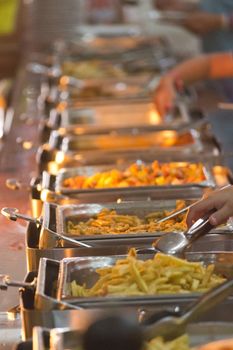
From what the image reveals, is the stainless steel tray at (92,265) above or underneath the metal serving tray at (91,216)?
underneath

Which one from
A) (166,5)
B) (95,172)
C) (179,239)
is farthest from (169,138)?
(166,5)

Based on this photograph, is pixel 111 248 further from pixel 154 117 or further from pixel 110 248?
pixel 154 117

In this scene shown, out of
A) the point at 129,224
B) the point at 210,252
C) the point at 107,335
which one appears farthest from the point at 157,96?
the point at 107,335

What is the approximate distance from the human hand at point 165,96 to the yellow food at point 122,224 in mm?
1804

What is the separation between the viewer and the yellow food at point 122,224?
10.0ft

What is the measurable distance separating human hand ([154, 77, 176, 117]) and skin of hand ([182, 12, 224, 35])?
1.08m

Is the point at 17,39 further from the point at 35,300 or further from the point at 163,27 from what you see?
the point at 35,300

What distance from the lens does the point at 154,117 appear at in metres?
5.23

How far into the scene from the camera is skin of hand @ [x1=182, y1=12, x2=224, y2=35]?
6.14 meters

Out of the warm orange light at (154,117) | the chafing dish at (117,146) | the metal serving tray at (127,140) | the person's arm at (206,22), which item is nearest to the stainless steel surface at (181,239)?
the chafing dish at (117,146)

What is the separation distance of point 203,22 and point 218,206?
141 inches

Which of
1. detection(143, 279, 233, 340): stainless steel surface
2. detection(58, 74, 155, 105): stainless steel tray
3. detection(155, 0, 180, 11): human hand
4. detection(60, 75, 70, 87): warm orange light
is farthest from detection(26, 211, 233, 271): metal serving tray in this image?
detection(155, 0, 180, 11): human hand

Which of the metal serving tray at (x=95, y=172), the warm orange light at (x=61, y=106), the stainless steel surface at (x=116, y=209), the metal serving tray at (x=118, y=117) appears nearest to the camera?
the stainless steel surface at (x=116, y=209)

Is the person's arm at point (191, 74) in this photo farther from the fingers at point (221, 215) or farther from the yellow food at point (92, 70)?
the fingers at point (221, 215)
